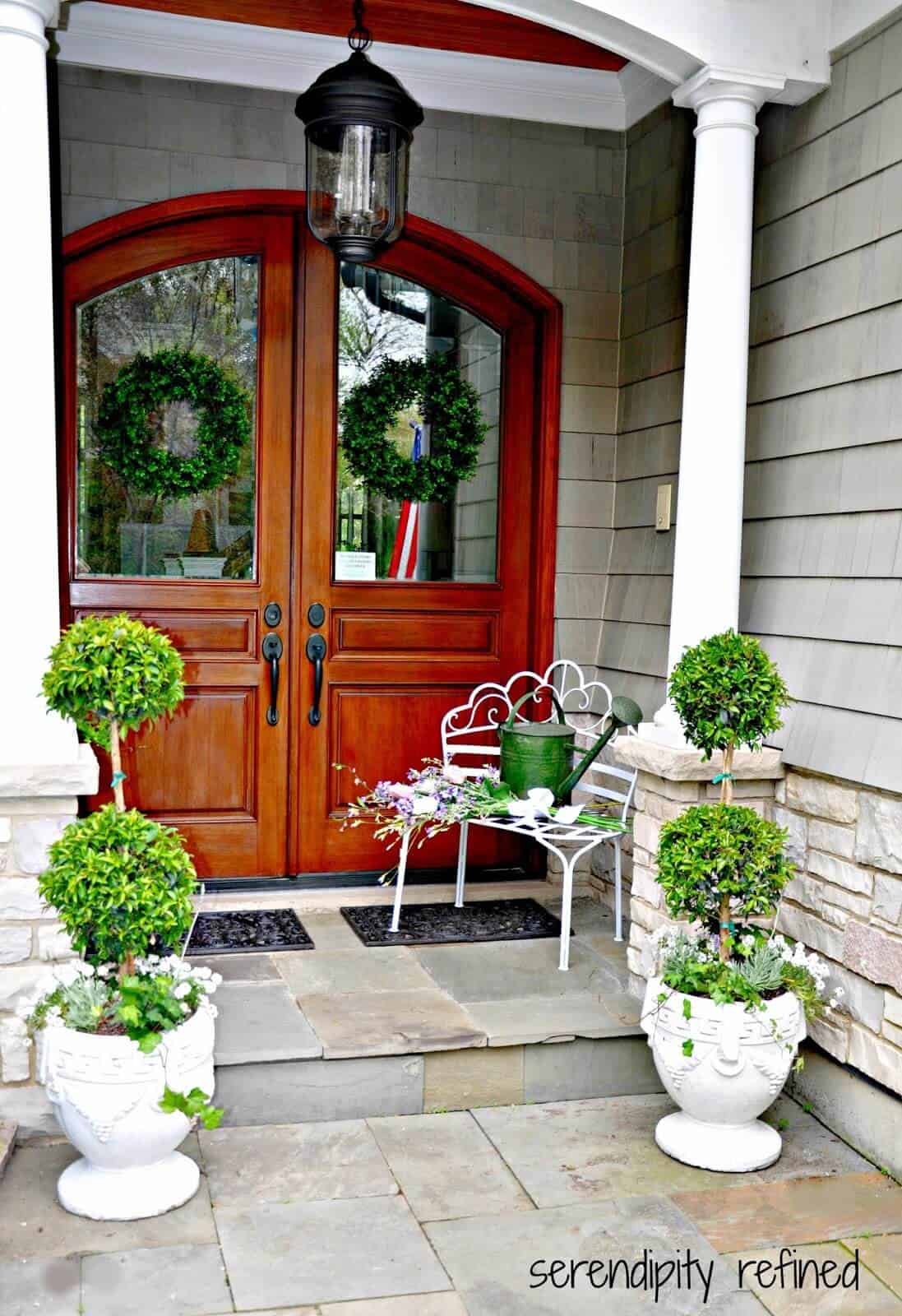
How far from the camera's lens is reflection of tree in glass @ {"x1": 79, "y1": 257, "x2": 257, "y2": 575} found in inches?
168

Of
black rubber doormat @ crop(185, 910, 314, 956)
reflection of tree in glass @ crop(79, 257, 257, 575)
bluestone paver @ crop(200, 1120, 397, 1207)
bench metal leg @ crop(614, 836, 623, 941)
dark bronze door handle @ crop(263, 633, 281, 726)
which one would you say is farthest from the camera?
dark bronze door handle @ crop(263, 633, 281, 726)

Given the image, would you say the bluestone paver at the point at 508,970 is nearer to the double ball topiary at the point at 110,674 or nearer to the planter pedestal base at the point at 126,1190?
the planter pedestal base at the point at 126,1190

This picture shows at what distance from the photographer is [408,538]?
4648 millimetres

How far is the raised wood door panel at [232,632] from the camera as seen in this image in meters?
4.35

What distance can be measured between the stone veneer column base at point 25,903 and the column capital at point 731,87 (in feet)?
7.76

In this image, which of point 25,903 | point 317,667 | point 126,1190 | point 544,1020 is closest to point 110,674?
point 25,903

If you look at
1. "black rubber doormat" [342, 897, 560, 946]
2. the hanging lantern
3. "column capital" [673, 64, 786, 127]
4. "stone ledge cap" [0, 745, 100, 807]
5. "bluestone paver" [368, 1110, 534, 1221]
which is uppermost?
"column capital" [673, 64, 786, 127]

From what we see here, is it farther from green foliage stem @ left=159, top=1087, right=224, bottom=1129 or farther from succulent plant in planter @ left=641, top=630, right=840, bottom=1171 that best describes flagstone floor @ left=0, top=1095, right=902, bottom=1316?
green foliage stem @ left=159, top=1087, right=224, bottom=1129

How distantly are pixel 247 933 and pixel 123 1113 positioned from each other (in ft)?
4.80

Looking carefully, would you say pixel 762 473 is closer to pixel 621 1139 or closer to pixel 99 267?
pixel 621 1139

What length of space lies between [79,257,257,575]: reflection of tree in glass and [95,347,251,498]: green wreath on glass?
0.09 ft

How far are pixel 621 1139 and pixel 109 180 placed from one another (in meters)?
3.27

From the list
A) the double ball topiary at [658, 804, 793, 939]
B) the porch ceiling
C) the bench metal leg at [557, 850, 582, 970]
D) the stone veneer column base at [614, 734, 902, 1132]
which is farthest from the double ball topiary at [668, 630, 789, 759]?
the porch ceiling

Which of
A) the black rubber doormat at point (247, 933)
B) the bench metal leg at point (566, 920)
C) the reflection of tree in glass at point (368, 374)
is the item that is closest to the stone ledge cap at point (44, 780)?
the black rubber doormat at point (247, 933)
